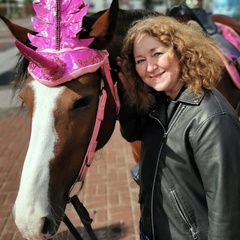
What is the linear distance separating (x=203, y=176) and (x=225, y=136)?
0.20m

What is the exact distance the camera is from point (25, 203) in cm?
147

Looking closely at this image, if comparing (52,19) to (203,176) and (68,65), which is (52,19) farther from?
(203,176)

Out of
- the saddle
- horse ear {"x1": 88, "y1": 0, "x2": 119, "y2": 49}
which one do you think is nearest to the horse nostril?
horse ear {"x1": 88, "y1": 0, "x2": 119, "y2": 49}

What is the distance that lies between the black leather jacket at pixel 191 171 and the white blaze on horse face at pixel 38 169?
50cm

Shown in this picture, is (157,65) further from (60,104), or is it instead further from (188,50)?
(60,104)

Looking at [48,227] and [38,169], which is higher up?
[38,169]

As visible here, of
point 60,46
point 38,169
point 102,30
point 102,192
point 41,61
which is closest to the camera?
point 38,169

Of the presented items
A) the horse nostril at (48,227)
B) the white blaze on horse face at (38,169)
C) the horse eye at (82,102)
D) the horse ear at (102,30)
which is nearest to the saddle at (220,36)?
the horse ear at (102,30)

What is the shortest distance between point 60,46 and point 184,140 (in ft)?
2.53

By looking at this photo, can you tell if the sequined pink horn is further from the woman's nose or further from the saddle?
the saddle

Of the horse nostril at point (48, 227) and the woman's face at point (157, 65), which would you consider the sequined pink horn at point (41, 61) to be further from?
the horse nostril at point (48, 227)

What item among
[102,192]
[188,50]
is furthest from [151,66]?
[102,192]

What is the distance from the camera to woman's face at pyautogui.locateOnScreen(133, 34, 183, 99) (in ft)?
5.38

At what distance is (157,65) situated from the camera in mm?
1661
